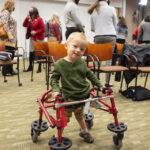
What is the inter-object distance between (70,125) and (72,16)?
1809 millimetres

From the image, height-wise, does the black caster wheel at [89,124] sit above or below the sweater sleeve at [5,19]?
below

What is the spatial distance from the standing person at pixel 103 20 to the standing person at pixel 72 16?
24cm

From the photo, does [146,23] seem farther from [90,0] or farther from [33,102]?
[90,0]

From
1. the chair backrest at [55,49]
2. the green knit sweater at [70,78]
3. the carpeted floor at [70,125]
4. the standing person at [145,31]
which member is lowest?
the carpeted floor at [70,125]

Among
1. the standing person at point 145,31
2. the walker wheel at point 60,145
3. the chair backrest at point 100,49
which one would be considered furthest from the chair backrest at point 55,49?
the standing person at point 145,31

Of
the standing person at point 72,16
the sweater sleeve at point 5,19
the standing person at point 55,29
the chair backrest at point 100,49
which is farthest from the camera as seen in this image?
the standing person at point 55,29

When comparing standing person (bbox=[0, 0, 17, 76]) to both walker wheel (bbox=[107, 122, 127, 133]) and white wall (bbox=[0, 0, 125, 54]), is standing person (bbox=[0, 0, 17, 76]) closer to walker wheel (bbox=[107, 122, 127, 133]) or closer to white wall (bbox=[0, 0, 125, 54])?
walker wheel (bbox=[107, 122, 127, 133])

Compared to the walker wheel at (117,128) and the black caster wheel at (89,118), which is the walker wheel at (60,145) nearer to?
the walker wheel at (117,128)

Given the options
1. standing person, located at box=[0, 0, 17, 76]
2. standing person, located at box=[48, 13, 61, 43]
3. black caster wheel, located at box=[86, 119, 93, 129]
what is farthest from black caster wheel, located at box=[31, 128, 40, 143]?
standing person, located at box=[48, 13, 61, 43]

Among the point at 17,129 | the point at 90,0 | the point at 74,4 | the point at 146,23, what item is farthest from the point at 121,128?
the point at 90,0

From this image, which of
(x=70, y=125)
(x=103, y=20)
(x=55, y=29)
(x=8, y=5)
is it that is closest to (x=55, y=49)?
(x=103, y=20)

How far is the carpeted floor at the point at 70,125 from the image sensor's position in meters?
1.57

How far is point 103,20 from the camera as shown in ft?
9.88

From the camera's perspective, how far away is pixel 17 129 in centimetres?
183
